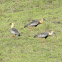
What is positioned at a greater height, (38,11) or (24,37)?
(24,37)

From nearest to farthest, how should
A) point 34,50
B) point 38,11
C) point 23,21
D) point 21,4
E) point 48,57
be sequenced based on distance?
point 48,57
point 34,50
point 23,21
point 38,11
point 21,4

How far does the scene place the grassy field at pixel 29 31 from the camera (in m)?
9.42

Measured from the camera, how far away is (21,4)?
17562mm

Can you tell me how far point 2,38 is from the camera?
11.6 meters

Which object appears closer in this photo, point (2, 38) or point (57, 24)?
point (2, 38)

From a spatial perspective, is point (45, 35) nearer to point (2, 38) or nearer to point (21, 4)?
point (2, 38)

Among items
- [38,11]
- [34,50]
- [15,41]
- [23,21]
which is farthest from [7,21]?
[34,50]

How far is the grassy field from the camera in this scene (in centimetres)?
942

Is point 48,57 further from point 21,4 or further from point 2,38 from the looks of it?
point 21,4

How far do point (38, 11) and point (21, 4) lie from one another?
176 cm

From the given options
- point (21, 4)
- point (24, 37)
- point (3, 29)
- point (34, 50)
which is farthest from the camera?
point (21, 4)

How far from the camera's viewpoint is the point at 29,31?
12891 millimetres

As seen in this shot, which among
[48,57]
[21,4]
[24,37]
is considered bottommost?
[21,4]

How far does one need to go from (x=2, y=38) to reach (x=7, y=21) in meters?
3.33
